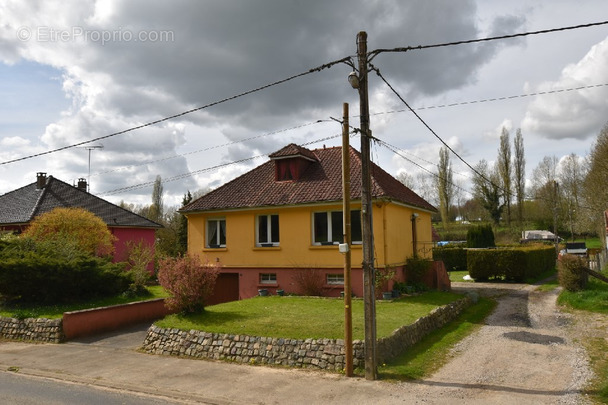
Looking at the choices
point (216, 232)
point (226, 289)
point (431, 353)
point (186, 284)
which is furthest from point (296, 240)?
point (431, 353)

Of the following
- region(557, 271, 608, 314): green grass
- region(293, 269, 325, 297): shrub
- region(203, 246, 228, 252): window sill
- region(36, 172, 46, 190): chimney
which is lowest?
region(557, 271, 608, 314): green grass

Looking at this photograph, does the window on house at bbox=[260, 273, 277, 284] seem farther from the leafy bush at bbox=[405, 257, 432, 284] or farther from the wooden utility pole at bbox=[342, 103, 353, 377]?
the wooden utility pole at bbox=[342, 103, 353, 377]

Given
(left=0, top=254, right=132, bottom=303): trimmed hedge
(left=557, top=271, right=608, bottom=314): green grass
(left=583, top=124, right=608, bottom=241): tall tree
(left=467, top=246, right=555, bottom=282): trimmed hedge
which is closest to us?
(left=557, top=271, right=608, bottom=314): green grass

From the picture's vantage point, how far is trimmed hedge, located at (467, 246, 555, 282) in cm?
2606

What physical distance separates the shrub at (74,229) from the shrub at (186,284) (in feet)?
31.3

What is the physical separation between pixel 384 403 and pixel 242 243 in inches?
528

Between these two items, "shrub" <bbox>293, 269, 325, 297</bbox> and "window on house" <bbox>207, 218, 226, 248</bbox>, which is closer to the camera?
"shrub" <bbox>293, 269, 325, 297</bbox>

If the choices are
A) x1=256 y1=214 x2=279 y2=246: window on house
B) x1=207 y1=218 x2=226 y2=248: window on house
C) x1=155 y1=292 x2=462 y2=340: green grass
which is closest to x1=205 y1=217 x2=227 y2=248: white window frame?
x1=207 y1=218 x2=226 y2=248: window on house

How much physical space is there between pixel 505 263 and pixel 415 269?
9.54 m

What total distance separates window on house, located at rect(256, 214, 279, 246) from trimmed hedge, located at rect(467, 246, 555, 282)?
45.2 ft

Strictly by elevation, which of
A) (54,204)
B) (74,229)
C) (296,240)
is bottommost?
(296,240)

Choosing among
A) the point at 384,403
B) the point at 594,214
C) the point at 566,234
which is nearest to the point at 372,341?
the point at 384,403

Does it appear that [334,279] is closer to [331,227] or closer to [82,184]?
[331,227]

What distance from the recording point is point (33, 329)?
15.5m
